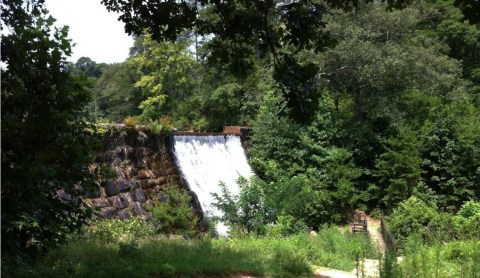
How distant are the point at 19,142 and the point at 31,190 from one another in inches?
17.3

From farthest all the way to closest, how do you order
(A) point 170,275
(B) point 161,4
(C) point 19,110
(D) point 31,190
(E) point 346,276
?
(E) point 346,276
(A) point 170,275
(B) point 161,4
(C) point 19,110
(D) point 31,190

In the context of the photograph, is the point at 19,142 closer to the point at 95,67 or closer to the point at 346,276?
the point at 346,276

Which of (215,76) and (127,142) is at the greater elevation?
(215,76)

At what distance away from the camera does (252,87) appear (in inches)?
941

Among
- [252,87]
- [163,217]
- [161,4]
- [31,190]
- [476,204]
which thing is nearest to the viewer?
[31,190]

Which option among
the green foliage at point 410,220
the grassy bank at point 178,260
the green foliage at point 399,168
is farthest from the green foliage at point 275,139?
the grassy bank at point 178,260

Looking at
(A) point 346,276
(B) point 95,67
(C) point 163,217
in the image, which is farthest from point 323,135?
(B) point 95,67

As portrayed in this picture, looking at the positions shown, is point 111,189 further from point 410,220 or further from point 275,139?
point 410,220

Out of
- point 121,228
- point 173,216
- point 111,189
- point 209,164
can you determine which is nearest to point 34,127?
point 121,228

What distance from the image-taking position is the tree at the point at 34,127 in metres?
3.95

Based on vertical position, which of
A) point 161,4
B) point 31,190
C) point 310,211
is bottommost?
point 310,211

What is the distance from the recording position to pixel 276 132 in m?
19.8

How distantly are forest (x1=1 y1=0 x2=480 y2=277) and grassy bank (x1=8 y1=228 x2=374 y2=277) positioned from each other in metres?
0.03

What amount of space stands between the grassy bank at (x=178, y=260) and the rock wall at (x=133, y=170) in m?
4.19
